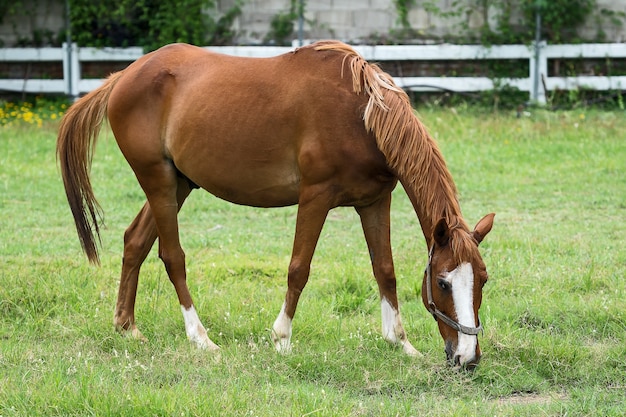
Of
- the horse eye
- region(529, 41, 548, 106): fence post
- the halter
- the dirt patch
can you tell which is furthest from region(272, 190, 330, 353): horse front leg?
region(529, 41, 548, 106): fence post

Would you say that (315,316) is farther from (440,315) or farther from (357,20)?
(357,20)

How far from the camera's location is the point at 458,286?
4449 millimetres

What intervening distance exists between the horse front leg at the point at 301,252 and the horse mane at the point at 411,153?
18.7 inches

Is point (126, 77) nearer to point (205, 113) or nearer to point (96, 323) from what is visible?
point (205, 113)

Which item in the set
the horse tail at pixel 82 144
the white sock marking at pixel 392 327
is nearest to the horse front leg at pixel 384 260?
the white sock marking at pixel 392 327

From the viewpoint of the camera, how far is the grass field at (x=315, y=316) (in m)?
4.26

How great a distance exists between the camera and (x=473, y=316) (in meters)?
4.43

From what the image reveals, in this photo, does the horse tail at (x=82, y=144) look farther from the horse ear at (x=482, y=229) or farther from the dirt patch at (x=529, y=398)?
the dirt patch at (x=529, y=398)

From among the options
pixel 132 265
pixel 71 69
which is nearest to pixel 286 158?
pixel 132 265

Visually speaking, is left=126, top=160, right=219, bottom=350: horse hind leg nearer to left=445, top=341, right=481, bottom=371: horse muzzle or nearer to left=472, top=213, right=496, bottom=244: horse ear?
left=445, top=341, right=481, bottom=371: horse muzzle

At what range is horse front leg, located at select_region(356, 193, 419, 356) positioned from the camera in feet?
17.0

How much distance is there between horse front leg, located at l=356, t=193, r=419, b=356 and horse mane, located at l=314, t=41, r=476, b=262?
42 cm

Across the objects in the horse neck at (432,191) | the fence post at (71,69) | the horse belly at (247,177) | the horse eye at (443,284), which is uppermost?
the horse neck at (432,191)

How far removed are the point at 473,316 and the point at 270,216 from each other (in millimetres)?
4727
